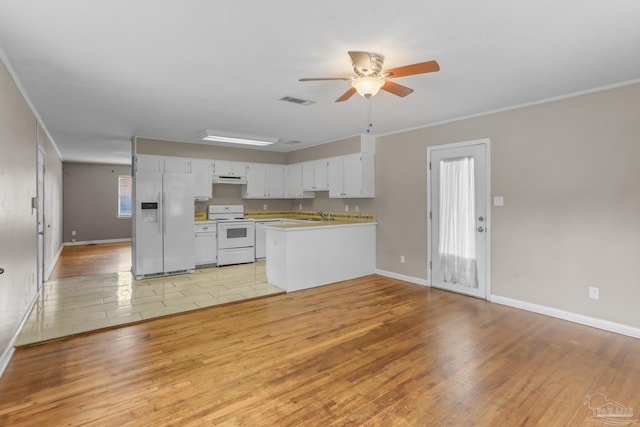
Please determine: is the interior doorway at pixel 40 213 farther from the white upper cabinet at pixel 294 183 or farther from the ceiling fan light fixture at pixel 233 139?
the white upper cabinet at pixel 294 183

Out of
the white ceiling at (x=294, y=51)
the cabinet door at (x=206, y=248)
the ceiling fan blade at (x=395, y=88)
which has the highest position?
the white ceiling at (x=294, y=51)

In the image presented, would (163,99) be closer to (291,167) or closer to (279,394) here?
(279,394)

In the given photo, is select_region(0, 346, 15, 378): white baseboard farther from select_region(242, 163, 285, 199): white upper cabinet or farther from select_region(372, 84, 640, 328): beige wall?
select_region(372, 84, 640, 328): beige wall

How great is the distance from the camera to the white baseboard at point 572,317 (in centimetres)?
334

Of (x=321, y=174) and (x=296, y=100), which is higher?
(x=296, y=100)

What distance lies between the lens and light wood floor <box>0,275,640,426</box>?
2.12m

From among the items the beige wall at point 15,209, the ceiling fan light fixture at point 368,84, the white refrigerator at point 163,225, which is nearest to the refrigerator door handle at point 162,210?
the white refrigerator at point 163,225

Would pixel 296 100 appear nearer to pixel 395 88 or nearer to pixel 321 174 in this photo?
pixel 395 88

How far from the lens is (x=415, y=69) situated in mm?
2385

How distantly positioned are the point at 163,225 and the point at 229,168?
1.82m

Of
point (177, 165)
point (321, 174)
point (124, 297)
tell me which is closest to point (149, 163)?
point (177, 165)

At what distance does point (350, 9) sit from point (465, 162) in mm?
3229

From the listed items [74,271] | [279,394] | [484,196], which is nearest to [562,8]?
[484,196]

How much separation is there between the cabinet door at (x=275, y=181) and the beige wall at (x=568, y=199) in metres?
3.82
